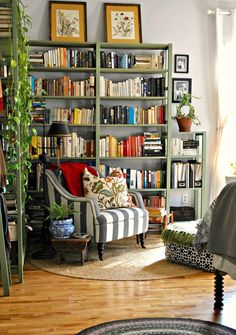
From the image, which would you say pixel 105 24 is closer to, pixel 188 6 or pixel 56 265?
pixel 188 6

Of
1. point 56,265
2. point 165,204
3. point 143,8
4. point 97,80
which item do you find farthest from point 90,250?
point 143,8

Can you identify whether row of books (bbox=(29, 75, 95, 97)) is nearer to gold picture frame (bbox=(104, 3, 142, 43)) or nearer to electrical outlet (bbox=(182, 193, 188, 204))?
gold picture frame (bbox=(104, 3, 142, 43))

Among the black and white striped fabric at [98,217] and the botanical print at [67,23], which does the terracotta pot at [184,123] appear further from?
the botanical print at [67,23]

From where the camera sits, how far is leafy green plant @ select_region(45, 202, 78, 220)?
4.75 metres

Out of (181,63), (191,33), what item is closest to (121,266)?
(181,63)

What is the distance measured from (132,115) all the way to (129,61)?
66 centimetres

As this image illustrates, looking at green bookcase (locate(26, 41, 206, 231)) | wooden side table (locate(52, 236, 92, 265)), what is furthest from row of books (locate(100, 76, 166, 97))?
wooden side table (locate(52, 236, 92, 265))

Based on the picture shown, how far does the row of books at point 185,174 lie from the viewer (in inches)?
244

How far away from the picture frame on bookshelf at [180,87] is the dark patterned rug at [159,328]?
3734 millimetres

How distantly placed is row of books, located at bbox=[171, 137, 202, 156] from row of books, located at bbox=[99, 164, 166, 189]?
12.5 inches

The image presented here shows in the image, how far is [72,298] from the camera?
12.1 ft

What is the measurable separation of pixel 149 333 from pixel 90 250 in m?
2.24

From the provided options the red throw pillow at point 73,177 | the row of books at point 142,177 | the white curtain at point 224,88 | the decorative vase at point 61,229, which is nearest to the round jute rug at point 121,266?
the decorative vase at point 61,229

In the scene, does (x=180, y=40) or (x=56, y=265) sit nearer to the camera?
(x=56, y=265)
